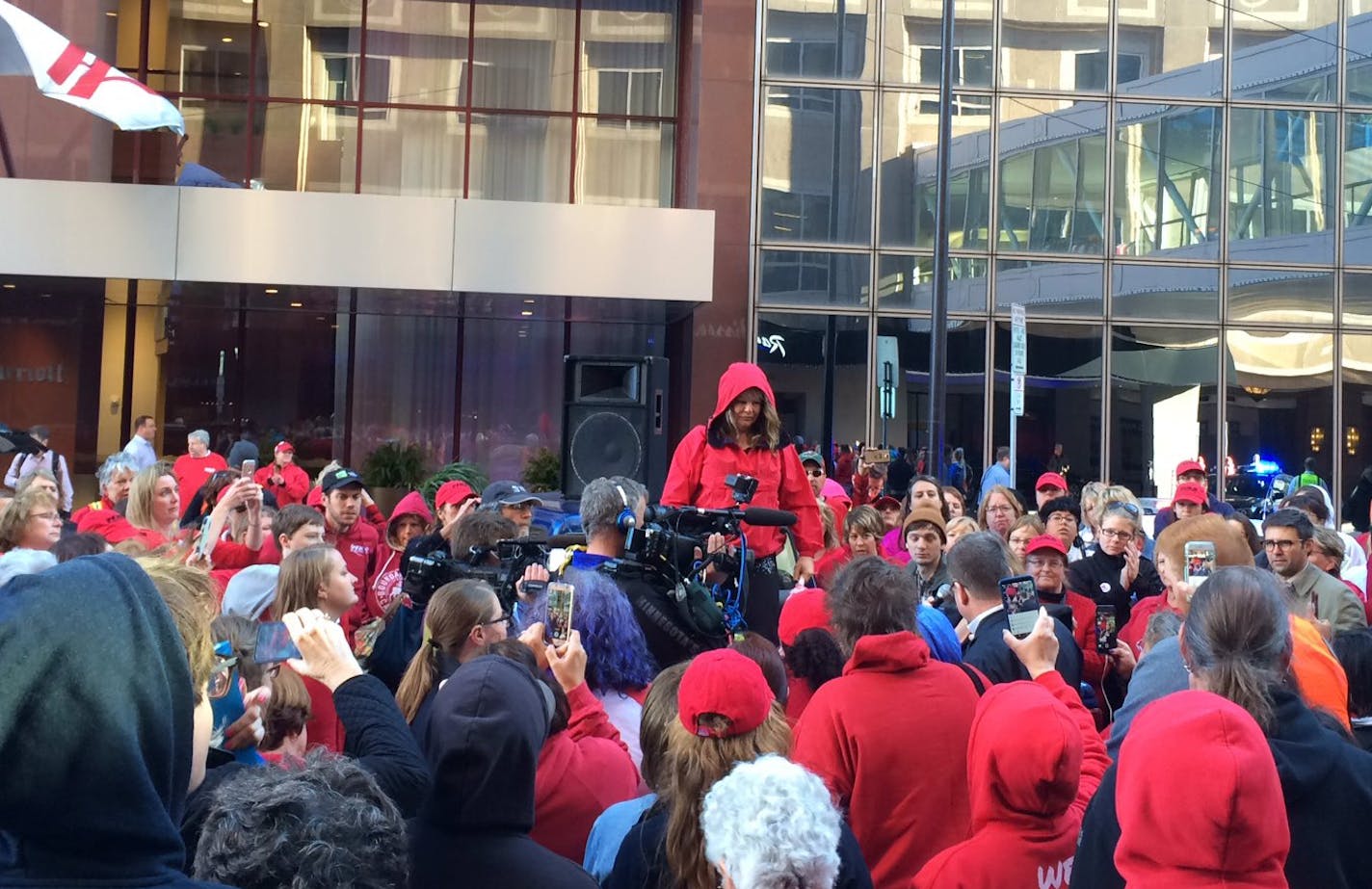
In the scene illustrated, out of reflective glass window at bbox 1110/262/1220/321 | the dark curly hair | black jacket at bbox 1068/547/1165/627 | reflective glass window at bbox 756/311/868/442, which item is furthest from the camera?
reflective glass window at bbox 1110/262/1220/321

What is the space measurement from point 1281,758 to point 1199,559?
2.06 m

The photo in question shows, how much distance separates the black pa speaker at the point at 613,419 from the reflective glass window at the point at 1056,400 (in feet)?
42.7

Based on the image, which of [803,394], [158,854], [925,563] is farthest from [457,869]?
[803,394]

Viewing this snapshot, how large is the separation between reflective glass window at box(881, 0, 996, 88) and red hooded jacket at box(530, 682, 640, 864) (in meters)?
20.0

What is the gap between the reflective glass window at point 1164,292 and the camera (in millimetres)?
A: 23516

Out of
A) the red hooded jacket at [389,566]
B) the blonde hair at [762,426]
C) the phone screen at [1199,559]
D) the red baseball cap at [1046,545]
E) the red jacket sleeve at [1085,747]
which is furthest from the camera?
the red hooded jacket at [389,566]

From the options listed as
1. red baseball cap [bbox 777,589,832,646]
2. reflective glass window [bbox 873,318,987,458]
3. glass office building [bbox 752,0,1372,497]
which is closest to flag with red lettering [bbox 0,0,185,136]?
glass office building [bbox 752,0,1372,497]

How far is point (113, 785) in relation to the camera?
187 centimetres

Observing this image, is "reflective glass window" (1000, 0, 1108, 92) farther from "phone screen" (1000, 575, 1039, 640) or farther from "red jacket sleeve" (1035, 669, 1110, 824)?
"red jacket sleeve" (1035, 669, 1110, 824)

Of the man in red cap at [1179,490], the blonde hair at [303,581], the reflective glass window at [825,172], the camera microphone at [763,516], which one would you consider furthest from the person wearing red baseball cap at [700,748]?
the reflective glass window at [825,172]

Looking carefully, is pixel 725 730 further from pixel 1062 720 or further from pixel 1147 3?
pixel 1147 3

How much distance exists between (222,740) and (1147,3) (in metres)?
23.1

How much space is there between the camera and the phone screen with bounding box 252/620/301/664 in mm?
3189

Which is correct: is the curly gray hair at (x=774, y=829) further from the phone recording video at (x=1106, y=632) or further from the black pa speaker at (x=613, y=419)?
the black pa speaker at (x=613, y=419)
